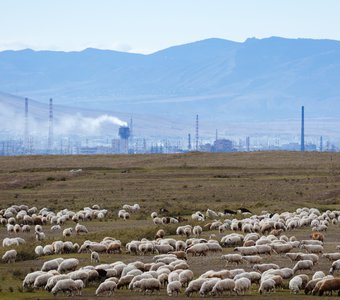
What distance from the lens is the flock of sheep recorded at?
76.2ft

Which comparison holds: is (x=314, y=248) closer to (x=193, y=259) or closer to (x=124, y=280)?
(x=193, y=259)

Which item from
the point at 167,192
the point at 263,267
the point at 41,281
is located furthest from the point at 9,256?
the point at 167,192

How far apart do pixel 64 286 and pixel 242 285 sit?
4.24 metres

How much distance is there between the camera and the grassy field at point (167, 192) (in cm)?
2891

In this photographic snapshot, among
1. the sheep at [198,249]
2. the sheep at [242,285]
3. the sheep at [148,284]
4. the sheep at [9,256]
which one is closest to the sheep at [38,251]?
the sheep at [9,256]

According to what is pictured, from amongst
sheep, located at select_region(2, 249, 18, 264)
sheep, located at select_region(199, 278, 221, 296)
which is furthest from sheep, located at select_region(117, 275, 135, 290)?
sheep, located at select_region(2, 249, 18, 264)

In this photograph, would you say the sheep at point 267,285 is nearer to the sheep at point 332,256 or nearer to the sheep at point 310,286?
the sheep at point 310,286

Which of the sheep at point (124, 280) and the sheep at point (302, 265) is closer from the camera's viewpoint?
the sheep at point (124, 280)

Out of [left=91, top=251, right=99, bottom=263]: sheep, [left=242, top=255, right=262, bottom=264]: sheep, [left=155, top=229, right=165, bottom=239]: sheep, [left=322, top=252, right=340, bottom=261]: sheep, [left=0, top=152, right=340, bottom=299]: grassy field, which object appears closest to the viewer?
[left=242, top=255, right=262, bottom=264]: sheep

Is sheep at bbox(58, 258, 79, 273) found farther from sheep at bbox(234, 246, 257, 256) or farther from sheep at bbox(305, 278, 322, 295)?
sheep at bbox(305, 278, 322, 295)

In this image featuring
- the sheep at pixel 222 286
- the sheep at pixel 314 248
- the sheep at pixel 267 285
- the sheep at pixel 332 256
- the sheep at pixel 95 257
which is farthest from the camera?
the sheep at pixel 314 248

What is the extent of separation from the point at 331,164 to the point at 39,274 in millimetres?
60380

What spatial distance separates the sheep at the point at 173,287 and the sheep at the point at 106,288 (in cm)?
134

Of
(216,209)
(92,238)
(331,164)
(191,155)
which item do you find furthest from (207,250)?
(191,155)
